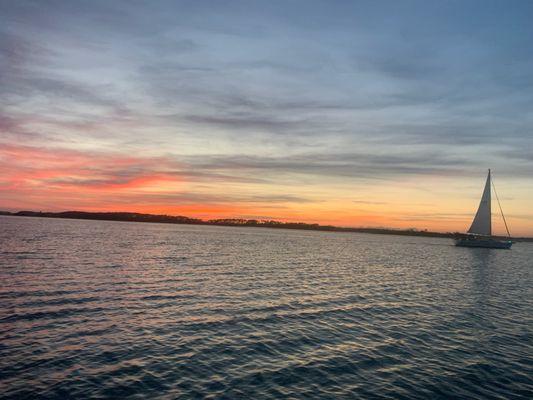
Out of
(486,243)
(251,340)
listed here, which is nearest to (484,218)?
(486,243)

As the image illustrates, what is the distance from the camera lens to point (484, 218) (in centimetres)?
14825

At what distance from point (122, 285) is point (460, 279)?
52.5m

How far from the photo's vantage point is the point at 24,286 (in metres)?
38.5

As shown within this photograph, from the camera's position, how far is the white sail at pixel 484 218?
5728 inches

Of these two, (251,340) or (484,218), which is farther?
(484,218)

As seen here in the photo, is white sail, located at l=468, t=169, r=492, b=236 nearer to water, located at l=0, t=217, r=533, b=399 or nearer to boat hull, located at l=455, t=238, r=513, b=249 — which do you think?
boat hull, located at l=455, t=238, r=513, b=249

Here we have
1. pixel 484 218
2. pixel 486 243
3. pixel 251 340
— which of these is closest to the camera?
pixel 251 340

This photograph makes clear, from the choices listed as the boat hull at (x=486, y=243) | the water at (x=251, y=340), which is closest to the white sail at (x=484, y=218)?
the boat hull at (x=486, y=243)

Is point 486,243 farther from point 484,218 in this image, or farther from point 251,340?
point 251,340

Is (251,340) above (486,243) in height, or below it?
below

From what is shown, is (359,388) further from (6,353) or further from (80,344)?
(6,353)

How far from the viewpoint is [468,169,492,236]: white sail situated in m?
146

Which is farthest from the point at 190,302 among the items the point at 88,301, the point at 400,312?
the point at 400,312

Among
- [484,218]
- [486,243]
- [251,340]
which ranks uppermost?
[484,218]
